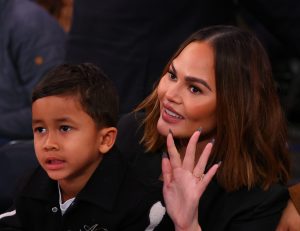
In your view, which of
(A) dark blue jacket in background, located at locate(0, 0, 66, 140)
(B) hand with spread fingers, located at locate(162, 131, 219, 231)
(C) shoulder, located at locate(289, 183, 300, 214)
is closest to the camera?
(B) hand with spread fingers, located at locate(162, 131, 219, 231)

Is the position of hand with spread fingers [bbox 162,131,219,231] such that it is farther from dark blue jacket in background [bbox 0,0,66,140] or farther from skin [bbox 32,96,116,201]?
dark blue jacket in background [bbox 0,0,66,140]

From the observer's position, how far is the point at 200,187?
5.09ft

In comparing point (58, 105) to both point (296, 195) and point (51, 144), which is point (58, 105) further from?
point (296, 195)

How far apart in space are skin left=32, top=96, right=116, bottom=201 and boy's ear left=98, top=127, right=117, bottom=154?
0.02 meters

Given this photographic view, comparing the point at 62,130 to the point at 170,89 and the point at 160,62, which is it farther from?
the point at 160,62

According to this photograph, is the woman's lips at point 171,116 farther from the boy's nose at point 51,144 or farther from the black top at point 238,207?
the boy's nose at point 51,144

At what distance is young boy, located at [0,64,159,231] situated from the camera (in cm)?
158

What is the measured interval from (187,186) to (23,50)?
1403mm

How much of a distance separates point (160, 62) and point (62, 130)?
0.87m

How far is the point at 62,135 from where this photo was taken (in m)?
1.58

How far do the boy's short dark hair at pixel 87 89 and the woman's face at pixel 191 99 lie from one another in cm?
14

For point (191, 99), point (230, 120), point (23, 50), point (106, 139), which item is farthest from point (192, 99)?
point (23, 50)

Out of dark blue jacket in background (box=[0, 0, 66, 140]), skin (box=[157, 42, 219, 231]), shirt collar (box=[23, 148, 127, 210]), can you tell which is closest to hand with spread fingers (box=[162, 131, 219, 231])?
skin (box=[157, 42, 219, 231])

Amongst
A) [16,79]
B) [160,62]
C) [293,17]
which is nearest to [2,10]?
[16,79]
